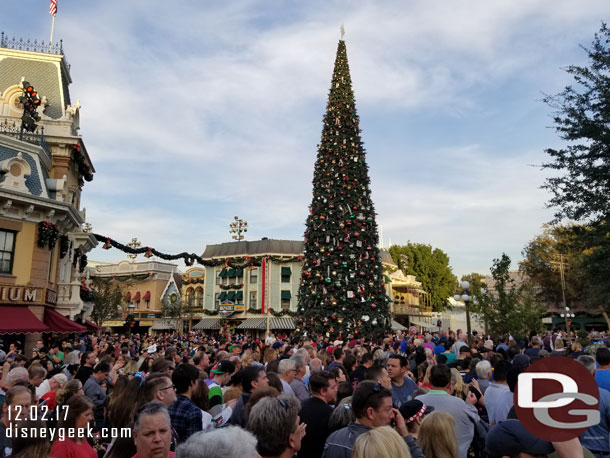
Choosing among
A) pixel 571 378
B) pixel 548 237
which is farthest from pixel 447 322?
pixel 571 378

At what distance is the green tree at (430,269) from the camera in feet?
221

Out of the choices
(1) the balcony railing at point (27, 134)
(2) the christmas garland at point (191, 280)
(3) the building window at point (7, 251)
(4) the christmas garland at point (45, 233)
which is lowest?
(3) the building window at point (7, 251)

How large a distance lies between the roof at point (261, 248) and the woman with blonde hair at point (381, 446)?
160 feet

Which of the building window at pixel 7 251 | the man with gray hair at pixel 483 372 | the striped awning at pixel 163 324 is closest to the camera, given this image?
the man with gray hair at pixel 483 372

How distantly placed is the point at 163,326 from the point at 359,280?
42280mm

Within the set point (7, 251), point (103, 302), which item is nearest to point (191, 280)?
point (103, 302)

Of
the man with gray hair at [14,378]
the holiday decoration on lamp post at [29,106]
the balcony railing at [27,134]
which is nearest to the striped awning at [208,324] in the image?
the balcony railing at [27,134]

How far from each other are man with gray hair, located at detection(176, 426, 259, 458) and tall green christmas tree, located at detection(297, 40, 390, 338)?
21.2 meters

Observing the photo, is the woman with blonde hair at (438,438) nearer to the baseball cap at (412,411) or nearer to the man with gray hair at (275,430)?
the baseball cap at (412,411)

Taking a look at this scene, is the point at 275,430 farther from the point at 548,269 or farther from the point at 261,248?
the point at 548,269

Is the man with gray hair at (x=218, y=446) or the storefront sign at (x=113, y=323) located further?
the storefront sign at (x=113, y=323)

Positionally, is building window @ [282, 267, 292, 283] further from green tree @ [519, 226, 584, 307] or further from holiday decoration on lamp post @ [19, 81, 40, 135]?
holiday decoration on lamp post @ [19, 81, 40, 135]

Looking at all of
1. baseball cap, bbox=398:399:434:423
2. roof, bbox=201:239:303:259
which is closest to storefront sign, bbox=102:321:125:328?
roof, bbox=201:239:303:259

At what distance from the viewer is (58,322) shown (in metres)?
22.2
